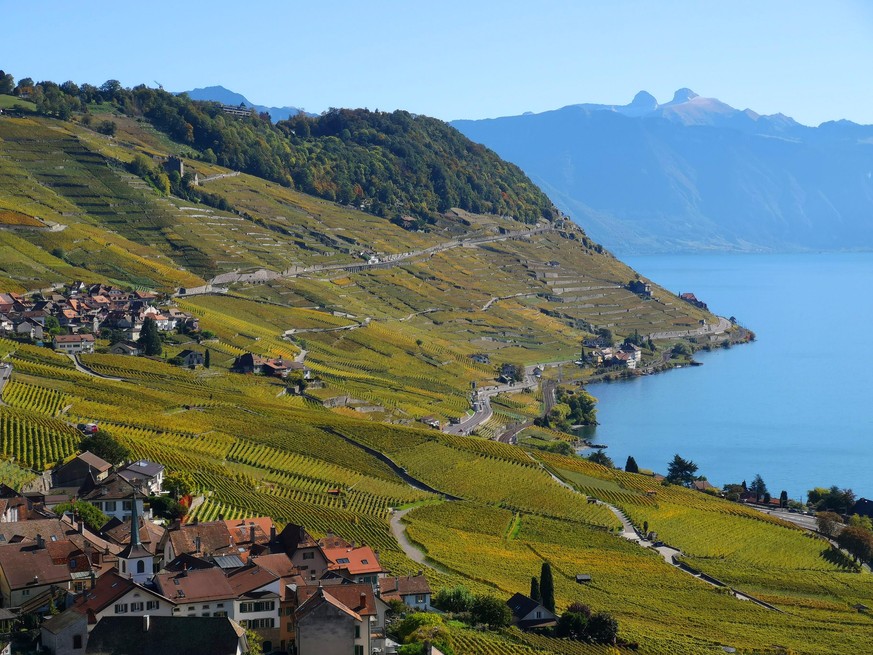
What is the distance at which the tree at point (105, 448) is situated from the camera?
4472 centimetres

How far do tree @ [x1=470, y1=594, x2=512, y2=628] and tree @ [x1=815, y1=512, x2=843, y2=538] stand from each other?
31380 millimetres

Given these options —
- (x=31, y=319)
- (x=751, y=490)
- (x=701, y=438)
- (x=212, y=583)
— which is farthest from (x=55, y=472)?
(x=701, y=438)

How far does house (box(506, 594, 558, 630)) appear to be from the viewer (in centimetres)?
3600

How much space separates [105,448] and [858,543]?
3565cm

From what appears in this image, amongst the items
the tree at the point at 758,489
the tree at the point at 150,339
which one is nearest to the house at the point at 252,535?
the tree at the point at 150,339

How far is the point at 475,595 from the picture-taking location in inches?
1417

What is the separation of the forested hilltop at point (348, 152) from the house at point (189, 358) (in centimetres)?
7050

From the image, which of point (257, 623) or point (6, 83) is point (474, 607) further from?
point (6, 83)

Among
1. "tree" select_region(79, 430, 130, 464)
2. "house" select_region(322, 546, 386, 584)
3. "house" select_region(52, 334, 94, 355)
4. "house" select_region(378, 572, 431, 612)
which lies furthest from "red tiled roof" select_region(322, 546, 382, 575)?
"house" select_region(52, 334, 94, 355)

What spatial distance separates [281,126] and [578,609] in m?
147

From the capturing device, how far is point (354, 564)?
3475 centimetres

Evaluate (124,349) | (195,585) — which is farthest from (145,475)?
(124,349)

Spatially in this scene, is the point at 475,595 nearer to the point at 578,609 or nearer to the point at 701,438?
the point at 578,609

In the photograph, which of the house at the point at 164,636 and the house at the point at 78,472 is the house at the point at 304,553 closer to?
the house at the point at 164,636
